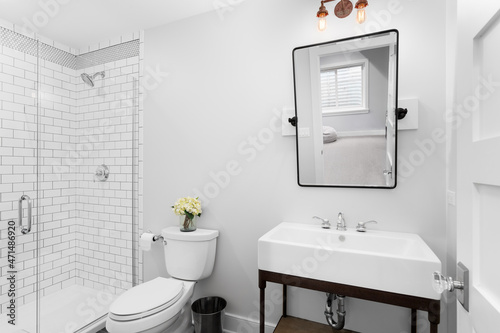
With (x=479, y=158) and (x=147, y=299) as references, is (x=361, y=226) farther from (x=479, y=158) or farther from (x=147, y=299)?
(x=147, y=299)

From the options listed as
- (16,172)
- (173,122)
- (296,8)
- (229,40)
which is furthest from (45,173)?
(296,8)

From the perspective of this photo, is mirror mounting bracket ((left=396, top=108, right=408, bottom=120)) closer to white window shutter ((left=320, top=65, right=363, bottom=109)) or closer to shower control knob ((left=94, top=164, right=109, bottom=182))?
white window shutter ((left=320, top=65, right=363, bottom=109))

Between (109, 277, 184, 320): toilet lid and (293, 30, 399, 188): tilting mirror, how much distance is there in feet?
3.70

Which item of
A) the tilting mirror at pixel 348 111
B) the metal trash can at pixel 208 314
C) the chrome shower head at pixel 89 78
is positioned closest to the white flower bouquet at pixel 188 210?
the metal trash can at pixel 208 314

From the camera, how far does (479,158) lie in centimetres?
63

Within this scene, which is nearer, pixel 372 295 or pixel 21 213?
pixel 372 295

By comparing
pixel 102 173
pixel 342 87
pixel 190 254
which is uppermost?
pixel 342 87

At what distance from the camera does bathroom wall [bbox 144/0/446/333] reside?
1604mm

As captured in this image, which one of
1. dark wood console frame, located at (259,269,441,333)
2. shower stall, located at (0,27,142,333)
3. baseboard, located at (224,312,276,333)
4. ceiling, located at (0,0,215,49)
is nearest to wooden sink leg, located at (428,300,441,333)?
dark wood console frame, located at (259,269,441,333)

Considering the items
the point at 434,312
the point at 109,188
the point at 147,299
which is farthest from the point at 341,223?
the point at 109,188

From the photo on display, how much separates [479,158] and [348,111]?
1165 mm

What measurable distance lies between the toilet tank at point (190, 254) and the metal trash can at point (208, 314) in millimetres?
227

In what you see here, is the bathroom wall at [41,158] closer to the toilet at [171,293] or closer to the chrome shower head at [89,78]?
the chrome shower head at [89,78]

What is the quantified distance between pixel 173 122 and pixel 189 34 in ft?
2.45
